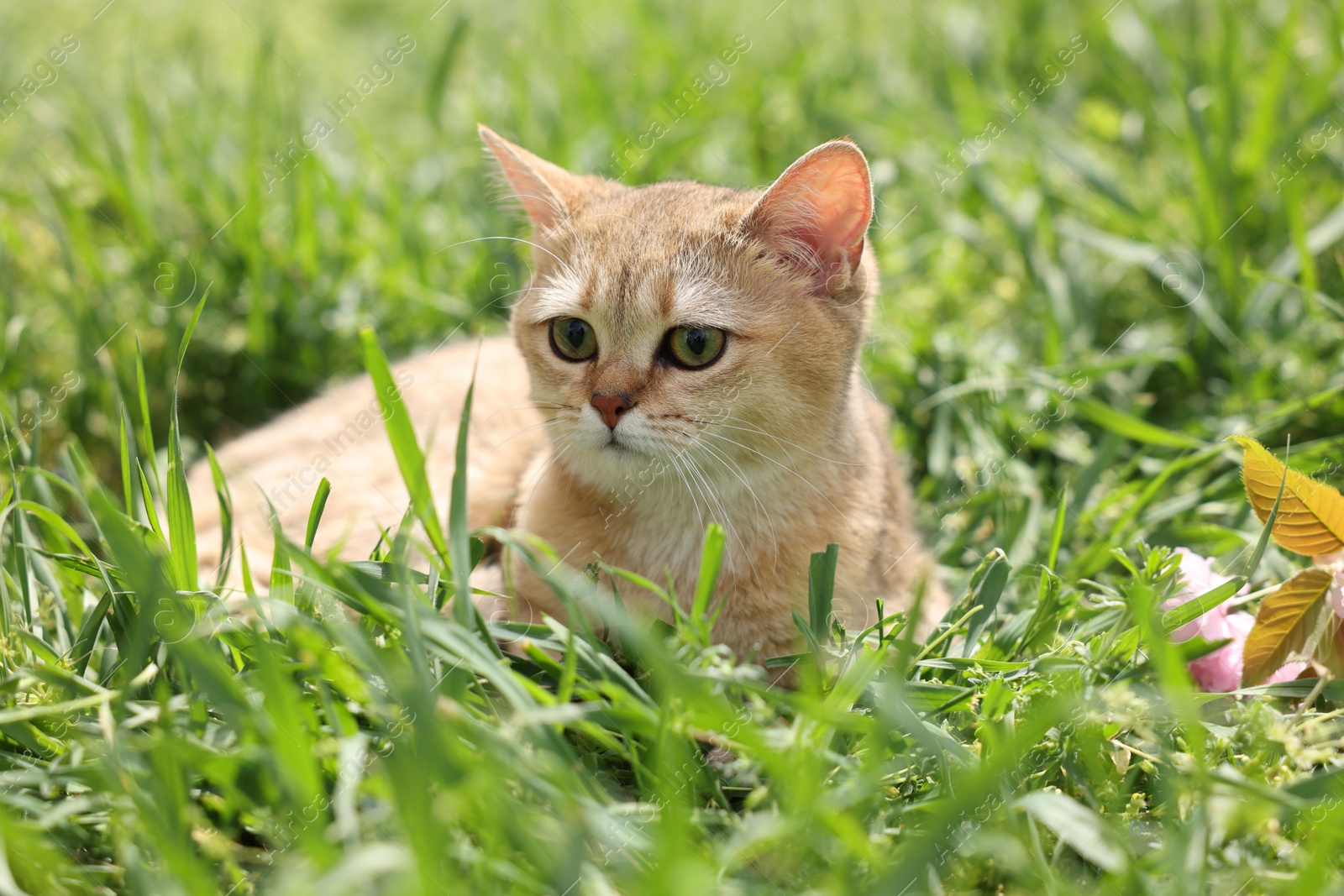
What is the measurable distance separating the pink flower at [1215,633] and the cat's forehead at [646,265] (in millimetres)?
1023

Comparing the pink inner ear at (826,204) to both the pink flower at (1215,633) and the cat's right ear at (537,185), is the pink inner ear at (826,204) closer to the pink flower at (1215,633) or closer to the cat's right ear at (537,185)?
the cat's right ear at (537,185)

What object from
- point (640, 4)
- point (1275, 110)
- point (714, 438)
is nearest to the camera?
point (714, 438)

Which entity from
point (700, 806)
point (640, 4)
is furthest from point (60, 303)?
point (640, 4)

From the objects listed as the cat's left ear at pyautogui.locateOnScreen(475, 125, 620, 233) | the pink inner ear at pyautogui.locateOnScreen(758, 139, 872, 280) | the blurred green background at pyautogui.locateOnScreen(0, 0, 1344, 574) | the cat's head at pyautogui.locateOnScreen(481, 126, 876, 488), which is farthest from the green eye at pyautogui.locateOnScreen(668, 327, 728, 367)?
the blurred green background at pyautogui.locateOnScreen(0, 0, 1344, 574)

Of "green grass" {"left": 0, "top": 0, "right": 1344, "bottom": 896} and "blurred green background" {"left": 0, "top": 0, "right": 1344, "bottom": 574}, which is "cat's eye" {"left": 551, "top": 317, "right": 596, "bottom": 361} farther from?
"blurred green background" {"left": 0, "top": 0, "right": 1344, "bottom": 574}

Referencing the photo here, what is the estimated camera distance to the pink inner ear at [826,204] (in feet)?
6.47

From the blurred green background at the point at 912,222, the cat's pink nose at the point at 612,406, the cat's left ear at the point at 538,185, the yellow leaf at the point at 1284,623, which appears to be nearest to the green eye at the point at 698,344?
the cat's pink nose at the point at 612,406

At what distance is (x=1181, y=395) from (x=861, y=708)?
1.90 meters

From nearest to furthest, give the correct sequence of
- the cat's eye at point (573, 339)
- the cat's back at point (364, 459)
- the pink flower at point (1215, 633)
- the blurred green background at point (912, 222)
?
the pink flower at point (1215, 633) < the cat's eye at point (573, 339) < the cat's back at point (364, 459) < the blurred green background at point (912, 222)

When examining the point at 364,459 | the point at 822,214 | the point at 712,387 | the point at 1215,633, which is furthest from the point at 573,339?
the point at 1215,633

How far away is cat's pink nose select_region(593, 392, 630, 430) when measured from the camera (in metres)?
1.90

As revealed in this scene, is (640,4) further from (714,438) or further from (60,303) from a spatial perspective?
(714,438)

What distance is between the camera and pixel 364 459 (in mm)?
2756

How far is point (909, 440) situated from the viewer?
3111 millimetres
